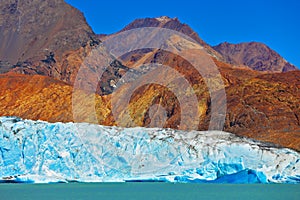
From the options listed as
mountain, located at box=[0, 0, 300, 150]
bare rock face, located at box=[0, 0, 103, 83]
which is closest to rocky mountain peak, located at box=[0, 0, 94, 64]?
bare rock face, located at box=[0, 0, 103, 83]

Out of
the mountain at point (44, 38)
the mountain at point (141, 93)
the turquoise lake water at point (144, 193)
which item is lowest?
the turquoise lake water at point (144, 193)

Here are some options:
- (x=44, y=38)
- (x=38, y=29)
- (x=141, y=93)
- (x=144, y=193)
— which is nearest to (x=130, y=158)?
(x=144, y=193)

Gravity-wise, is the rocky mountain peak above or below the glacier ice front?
above

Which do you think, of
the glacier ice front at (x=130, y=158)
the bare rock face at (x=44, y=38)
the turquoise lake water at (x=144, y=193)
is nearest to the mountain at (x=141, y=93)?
the bare rock face at (x=44, y=38)

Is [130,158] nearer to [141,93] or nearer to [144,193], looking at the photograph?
[144,193]

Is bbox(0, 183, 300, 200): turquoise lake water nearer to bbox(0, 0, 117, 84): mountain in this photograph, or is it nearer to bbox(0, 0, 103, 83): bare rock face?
bbox(0, 0, 103, 83): bare rock face

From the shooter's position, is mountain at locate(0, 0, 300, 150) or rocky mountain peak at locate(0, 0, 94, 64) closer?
mountain at locate(0, 0, 300, 150)

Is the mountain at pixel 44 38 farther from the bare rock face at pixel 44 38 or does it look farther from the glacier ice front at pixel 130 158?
the glacier ice front at pixel 130 158

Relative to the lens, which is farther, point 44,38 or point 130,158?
point 44,38

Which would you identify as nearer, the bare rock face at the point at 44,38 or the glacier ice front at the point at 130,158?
the glacier ice front at the point at 130,158
